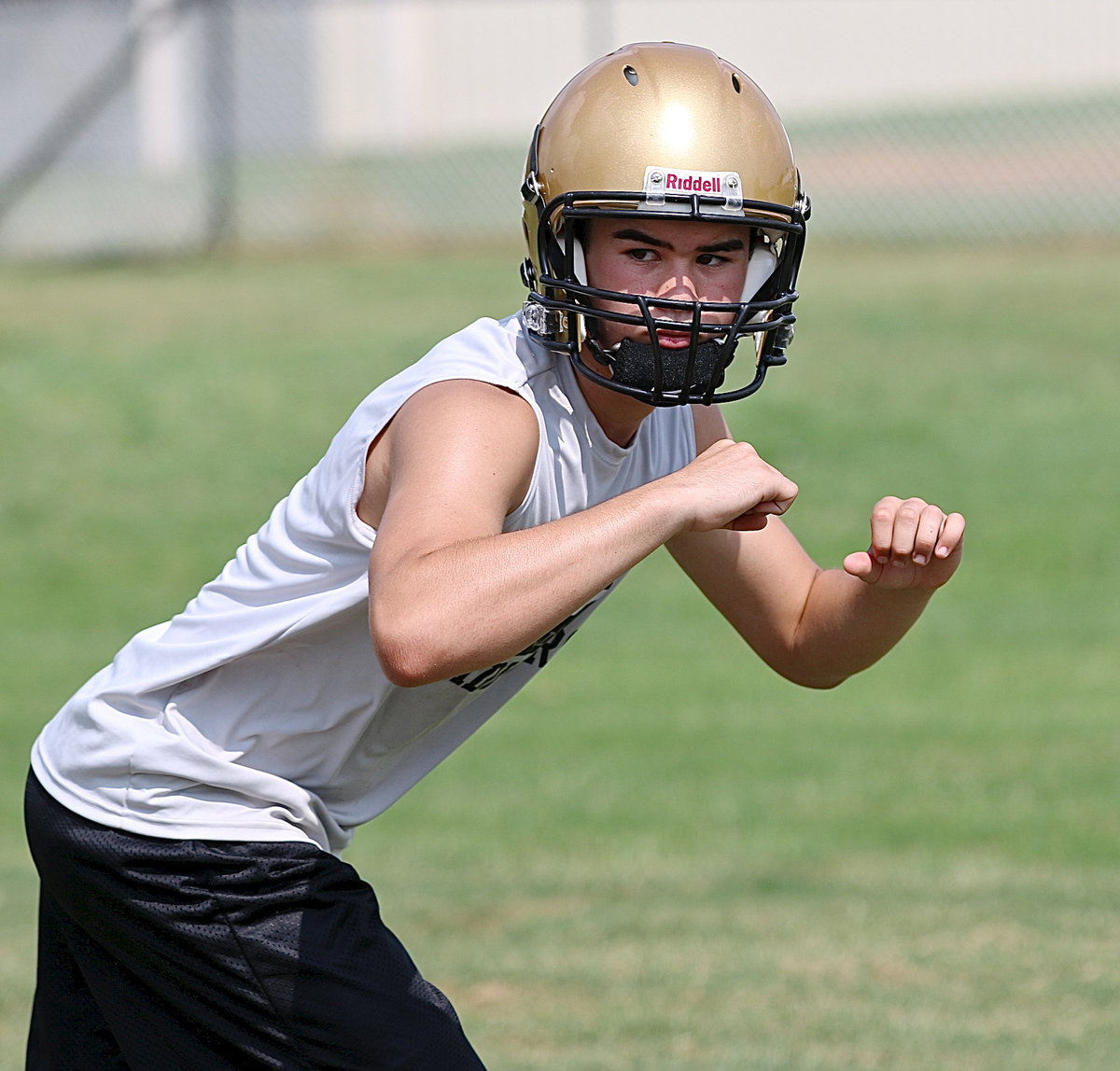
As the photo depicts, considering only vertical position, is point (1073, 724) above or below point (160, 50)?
below

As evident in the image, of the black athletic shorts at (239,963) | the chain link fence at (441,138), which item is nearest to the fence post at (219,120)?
the chain link fence at (441,138)

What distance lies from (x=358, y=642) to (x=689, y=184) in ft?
2.95

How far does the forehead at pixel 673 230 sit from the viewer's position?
3.05 m

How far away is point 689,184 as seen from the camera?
3.03 metres

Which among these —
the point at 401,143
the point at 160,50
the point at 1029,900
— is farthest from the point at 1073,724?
the point at 160,50

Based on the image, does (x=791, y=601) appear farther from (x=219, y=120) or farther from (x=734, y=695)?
(x=219, y=120)

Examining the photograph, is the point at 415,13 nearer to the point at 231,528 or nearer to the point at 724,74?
the point at 231,528

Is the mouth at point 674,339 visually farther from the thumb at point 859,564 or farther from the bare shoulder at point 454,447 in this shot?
the thumb at point 859,564

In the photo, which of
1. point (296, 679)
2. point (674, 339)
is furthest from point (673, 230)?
point (296, 679)

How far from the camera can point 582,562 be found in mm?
2619

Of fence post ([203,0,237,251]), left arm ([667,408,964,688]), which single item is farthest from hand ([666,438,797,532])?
fence post ([203,0,237,251])

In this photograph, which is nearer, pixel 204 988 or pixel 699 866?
pixel 204 988

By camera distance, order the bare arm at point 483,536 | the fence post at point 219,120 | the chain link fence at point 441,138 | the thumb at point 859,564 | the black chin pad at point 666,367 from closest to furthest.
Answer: the bare arm at point 483,536 → the black chin pad at point 666,367 → the thumb at point 859,564 → the chain link fence at point 441,138 → the fence post at point 219,120

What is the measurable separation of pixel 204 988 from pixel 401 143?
14.5 metres
